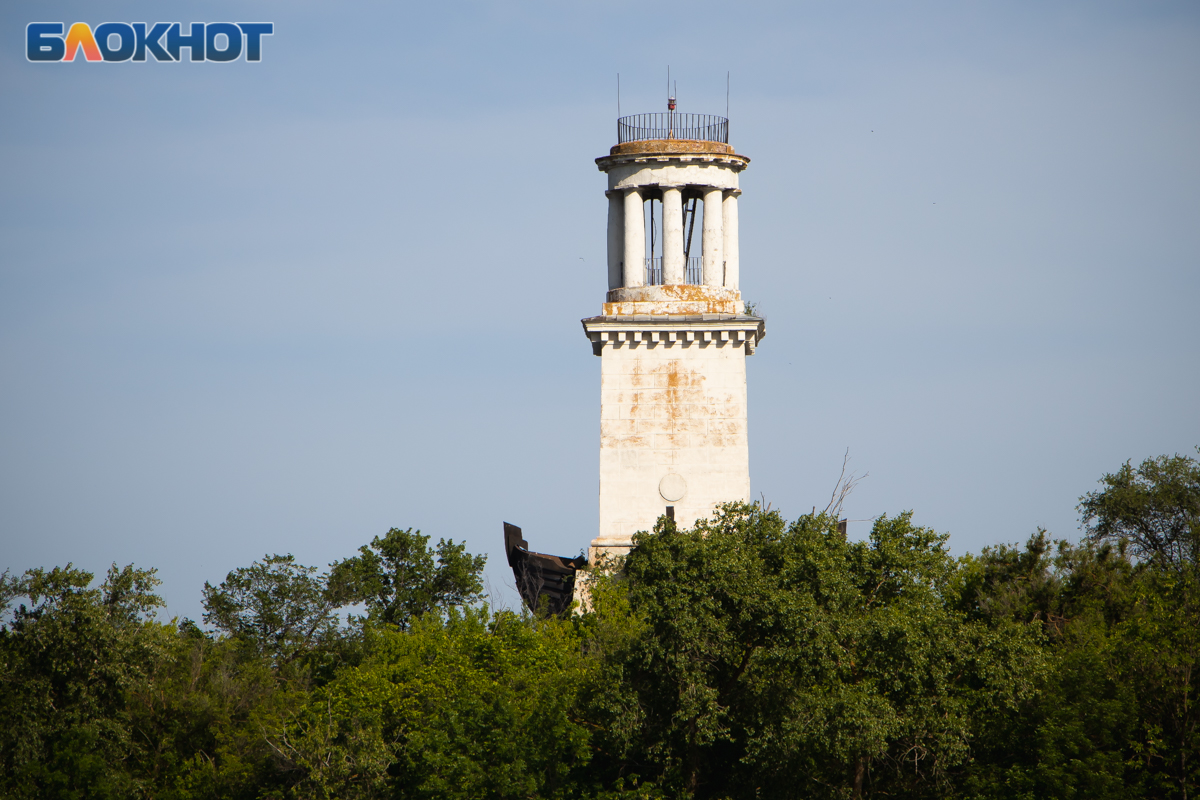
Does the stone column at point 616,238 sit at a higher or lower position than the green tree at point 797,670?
higher

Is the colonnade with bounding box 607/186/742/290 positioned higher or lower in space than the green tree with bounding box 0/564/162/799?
higher

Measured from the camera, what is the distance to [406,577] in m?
59.6

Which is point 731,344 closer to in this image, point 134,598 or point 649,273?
point 649,273

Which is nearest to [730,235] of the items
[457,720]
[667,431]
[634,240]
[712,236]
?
[712,236]

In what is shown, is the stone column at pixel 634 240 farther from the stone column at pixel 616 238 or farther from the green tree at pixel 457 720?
the green tree at pixel 457 720

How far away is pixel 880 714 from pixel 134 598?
2158 cm

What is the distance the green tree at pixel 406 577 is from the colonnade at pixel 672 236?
492 inches

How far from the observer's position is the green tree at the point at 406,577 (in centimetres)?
5897

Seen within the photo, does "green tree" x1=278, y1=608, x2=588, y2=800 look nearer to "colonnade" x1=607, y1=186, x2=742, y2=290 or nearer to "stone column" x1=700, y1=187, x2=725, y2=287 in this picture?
"colonnade" x1=607, y1=186, x2=742, y2=290

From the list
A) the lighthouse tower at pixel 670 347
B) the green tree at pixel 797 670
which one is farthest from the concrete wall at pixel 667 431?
the green tree at pixel 797 670

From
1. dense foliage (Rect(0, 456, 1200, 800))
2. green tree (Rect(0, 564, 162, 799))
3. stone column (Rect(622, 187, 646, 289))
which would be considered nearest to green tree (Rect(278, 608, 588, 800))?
dense foliage (Rect(0, 456, 1200, 800))

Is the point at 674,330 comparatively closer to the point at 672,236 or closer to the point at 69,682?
the point at 672,236

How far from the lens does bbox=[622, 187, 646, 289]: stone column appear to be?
52.4 metres

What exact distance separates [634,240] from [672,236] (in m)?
1.17
